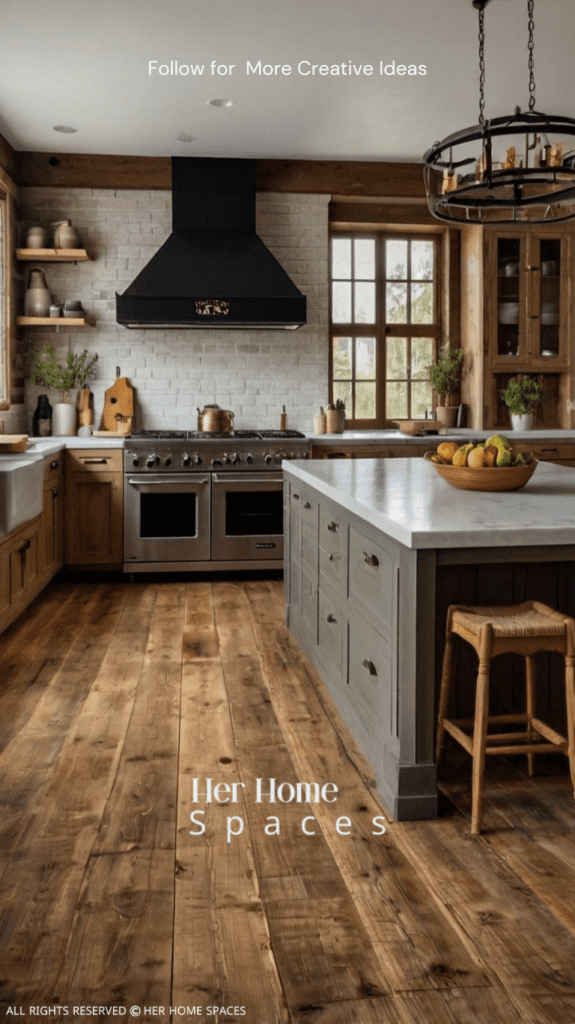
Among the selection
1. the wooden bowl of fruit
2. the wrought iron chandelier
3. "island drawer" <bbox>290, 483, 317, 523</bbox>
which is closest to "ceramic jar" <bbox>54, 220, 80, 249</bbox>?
"island drawer" <bbox>290, 483, 317, 523</bbox>

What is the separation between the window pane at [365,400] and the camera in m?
7.11

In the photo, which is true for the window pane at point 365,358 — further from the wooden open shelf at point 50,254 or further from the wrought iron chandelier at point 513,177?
the wrought iron chandelier at point 513,177

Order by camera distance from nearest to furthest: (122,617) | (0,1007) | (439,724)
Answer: (0,1007) < (439,724) < (122,617)

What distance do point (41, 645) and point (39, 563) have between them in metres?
0.99

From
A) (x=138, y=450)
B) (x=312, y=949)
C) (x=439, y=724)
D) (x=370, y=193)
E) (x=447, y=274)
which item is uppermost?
(x=370, y=193)

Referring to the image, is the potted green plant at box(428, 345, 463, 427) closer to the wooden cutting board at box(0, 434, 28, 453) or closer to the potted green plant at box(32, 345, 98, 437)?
the potted green plant at box(32, 345, 98, 437)

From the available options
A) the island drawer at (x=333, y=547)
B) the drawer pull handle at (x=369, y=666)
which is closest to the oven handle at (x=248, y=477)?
the island drawer at (x=333, y=547)

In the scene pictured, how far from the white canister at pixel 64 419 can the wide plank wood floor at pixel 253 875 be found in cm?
320

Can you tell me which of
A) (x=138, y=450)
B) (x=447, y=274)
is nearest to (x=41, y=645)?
(x=138, y=450)

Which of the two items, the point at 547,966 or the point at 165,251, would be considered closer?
the point at 547,966

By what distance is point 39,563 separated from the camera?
17.2 feet

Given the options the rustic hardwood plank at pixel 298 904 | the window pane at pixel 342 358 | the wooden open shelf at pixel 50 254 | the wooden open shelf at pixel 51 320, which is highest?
the wooden open shelf at pixel 50 254

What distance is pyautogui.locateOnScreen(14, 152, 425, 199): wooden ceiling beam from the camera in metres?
6.38

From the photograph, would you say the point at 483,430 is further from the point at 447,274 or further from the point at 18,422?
the point at 18,422
